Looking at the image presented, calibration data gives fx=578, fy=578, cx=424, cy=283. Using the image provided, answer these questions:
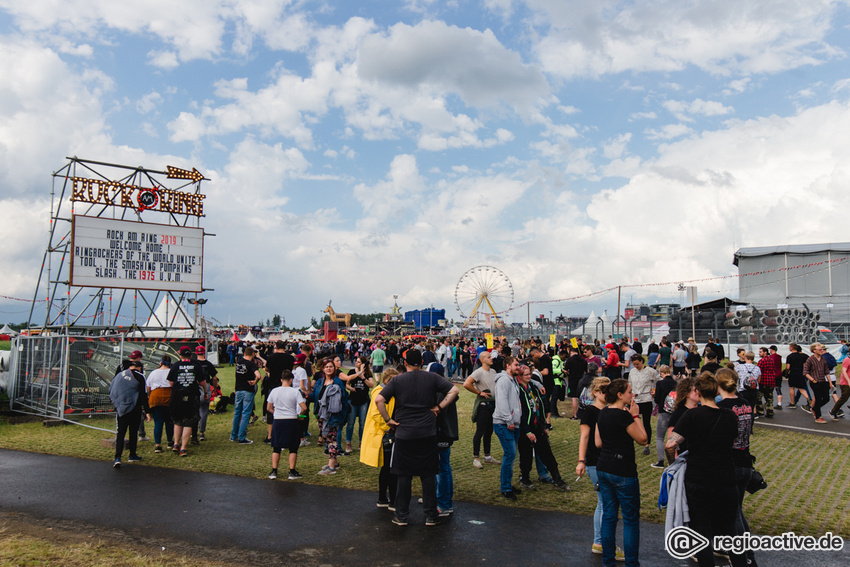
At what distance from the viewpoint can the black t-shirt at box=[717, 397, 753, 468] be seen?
194 inches

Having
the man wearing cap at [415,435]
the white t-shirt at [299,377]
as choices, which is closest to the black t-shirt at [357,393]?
the white t-shirt at [299,377]

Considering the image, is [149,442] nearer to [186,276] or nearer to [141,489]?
[141,489]

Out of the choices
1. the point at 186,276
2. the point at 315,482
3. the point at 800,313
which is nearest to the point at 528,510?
the point at 315,482

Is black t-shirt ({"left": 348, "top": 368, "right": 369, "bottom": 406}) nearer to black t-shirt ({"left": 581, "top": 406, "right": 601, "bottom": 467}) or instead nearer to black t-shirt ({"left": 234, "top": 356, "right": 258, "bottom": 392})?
black t-shirt ({"left": 234, "top": 356, "right": 258, "bottom": 392})

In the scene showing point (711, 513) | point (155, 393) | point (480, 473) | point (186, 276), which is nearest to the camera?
point (711, 513)

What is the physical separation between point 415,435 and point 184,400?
5441mm

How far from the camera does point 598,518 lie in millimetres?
5055

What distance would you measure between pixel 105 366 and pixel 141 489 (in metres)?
7.75

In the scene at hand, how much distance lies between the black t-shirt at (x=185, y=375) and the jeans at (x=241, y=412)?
99cm

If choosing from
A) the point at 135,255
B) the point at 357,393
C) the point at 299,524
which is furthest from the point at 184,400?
the point at 135,255

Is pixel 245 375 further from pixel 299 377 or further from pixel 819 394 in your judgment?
pixel 819 394

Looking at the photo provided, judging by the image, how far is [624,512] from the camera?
4.54 meters

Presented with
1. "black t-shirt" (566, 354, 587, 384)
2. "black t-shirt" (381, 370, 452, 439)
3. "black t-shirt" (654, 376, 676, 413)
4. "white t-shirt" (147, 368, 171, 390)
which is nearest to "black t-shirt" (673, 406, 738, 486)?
"black t-shirt" (381, 370, 452, 439)

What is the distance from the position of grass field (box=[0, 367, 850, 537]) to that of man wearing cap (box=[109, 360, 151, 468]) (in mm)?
379
